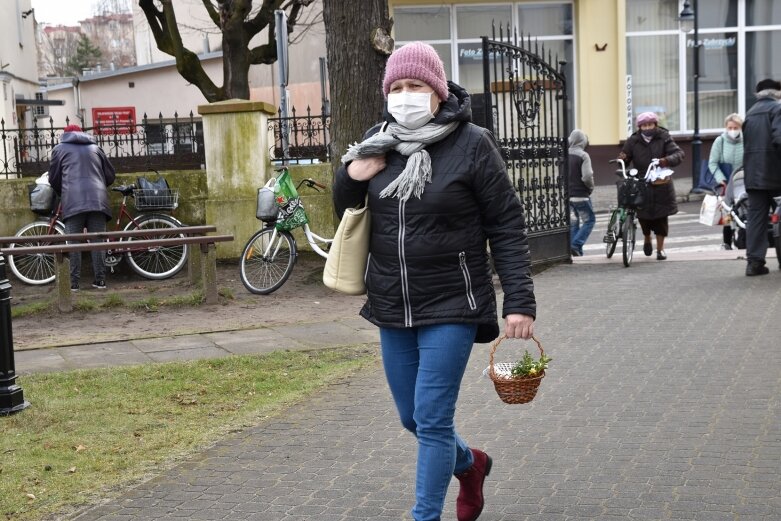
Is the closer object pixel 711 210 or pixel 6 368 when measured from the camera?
pixel 6 368

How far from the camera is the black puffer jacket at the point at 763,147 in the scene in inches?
444

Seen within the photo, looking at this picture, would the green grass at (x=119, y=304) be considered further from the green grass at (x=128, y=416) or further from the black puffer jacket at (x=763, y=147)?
the black puffer jacket at (x=763, y=147)

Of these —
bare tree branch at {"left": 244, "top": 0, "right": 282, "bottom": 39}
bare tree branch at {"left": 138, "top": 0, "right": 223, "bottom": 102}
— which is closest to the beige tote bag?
bare tree branch at {"left": 138, "top": 0, "right": 223, "bottom": 102}

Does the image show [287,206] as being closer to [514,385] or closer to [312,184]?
[312,184]

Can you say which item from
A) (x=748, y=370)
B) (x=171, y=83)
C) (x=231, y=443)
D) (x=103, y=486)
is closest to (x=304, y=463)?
(x=231, y=443)

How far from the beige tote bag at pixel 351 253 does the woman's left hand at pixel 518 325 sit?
0.63 m

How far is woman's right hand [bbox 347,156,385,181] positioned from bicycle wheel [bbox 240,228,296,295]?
23.7ft

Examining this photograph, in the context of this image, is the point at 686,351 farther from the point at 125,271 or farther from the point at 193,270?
the point at 125,271

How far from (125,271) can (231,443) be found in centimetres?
774

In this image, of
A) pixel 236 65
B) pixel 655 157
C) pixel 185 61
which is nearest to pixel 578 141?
pixel 655 157

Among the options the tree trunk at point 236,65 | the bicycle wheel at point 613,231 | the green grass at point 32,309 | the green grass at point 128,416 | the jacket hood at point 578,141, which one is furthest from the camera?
the tree trunk at point 236,65

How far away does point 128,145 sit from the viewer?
14.1 meters

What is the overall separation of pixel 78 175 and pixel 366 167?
8.77m

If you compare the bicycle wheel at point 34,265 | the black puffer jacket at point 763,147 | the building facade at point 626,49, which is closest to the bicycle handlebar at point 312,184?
the bicycle wheel at point 34,265
